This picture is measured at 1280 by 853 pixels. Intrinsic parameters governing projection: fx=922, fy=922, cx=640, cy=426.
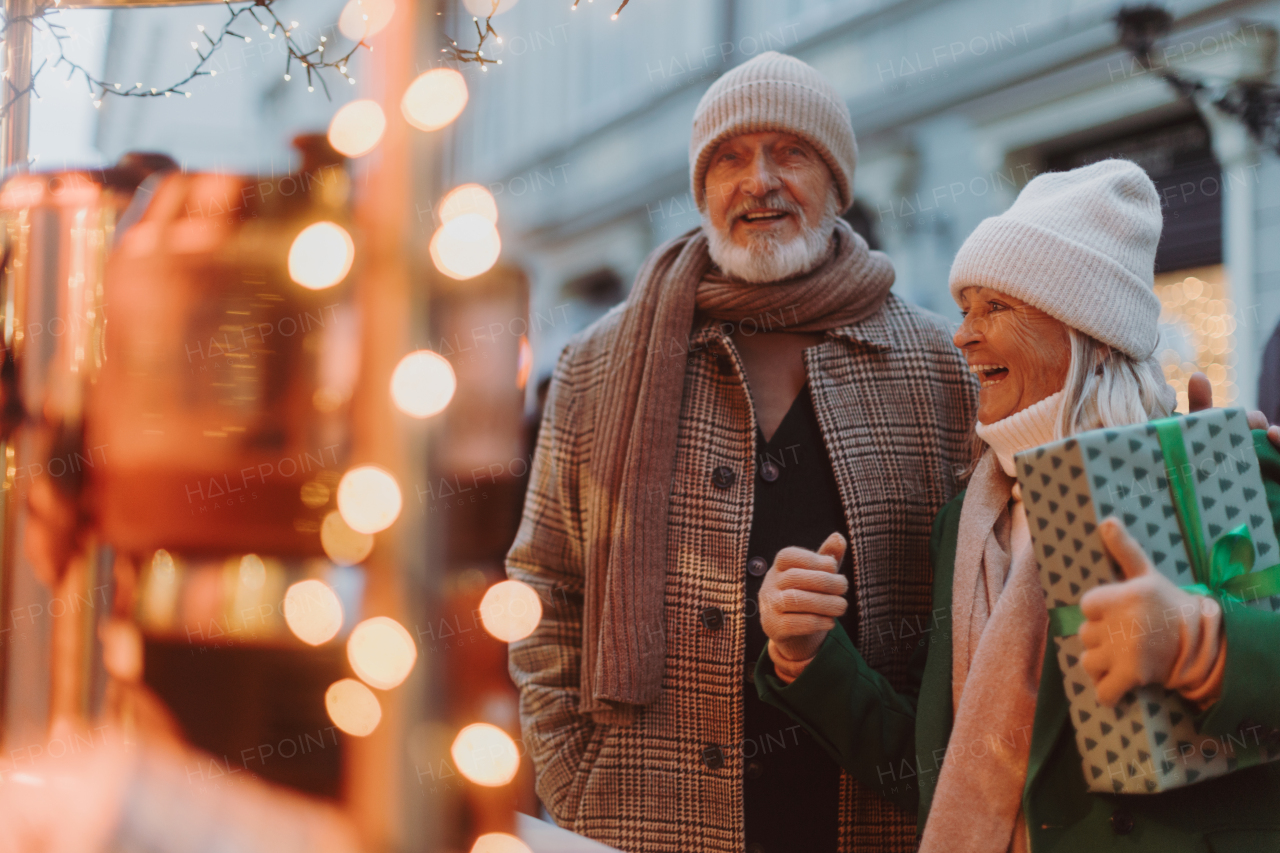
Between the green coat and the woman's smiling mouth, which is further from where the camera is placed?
the woman's smiling mouth

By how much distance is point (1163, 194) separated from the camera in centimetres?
420

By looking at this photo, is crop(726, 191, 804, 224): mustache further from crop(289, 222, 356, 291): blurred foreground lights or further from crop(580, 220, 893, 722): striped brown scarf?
crop(289, 222, 356, 291): blurred foreground lights

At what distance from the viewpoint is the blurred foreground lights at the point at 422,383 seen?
2.06ft

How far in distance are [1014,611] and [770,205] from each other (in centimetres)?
97

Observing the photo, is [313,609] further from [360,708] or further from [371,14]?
[371,14]

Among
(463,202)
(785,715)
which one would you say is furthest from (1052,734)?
(463,202)

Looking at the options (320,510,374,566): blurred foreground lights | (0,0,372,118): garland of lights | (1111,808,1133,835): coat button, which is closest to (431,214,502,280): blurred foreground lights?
(0,0,372,118): garland of lights

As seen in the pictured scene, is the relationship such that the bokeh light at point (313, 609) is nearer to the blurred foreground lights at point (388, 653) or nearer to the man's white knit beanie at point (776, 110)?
the blurred foreground lights at point (388, 653)

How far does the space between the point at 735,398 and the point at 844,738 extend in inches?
28.8

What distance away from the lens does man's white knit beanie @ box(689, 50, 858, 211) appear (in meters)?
1.87

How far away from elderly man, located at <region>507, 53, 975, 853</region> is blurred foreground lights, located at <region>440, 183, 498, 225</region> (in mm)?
853

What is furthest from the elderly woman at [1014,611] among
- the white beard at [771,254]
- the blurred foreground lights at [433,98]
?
the blurred foreground lights at [433,98]

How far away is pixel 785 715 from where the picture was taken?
1.71 m

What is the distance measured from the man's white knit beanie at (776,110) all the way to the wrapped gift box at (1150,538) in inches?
42.1
